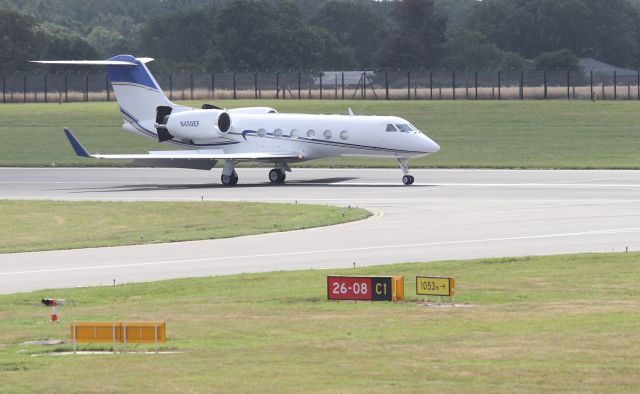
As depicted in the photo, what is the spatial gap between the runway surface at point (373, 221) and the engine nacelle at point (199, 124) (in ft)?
6.70

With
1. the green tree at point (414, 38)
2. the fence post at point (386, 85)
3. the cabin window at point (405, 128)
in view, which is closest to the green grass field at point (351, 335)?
the cabin window at point (405, 128)

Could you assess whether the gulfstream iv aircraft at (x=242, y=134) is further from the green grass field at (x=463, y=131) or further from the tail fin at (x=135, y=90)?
the green grass field at (x=463, y=131)

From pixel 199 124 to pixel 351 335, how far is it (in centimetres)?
3520

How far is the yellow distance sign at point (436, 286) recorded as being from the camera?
2192 centimetres

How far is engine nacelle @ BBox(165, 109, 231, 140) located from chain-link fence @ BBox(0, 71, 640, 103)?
1542 inches

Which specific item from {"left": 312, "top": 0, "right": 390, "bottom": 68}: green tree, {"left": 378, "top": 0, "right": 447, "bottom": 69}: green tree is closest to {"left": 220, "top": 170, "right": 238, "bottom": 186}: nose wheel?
{"left": 378, "top": 0, "right": 447, "bottom": 69}: green tree

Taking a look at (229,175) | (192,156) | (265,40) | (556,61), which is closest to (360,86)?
(265,40)

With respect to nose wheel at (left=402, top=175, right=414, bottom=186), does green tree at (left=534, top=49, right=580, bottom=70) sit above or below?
above

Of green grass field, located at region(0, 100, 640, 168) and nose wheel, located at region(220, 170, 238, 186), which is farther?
green grass field, located at region(0, 100, 640, 168)

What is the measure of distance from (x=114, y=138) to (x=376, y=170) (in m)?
22.7

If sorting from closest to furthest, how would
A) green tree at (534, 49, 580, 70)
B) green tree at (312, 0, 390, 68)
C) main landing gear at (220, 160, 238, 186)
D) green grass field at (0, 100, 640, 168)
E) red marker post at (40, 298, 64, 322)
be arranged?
red marker post at (40, 298, 64, 322) < main landing gear at (220, 160, 238, 186) < green grass field at (0, 100, 640, 168) < green tree at (534, 49, 580, 70) < green tree at (312, 0, 390, 68)

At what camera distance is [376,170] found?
195 feet

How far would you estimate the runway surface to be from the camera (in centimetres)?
2877

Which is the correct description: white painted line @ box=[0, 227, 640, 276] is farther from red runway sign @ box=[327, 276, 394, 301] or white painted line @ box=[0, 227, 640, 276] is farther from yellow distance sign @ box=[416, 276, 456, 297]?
yellow distance sign @ box=[416, 276, 456, 297]
